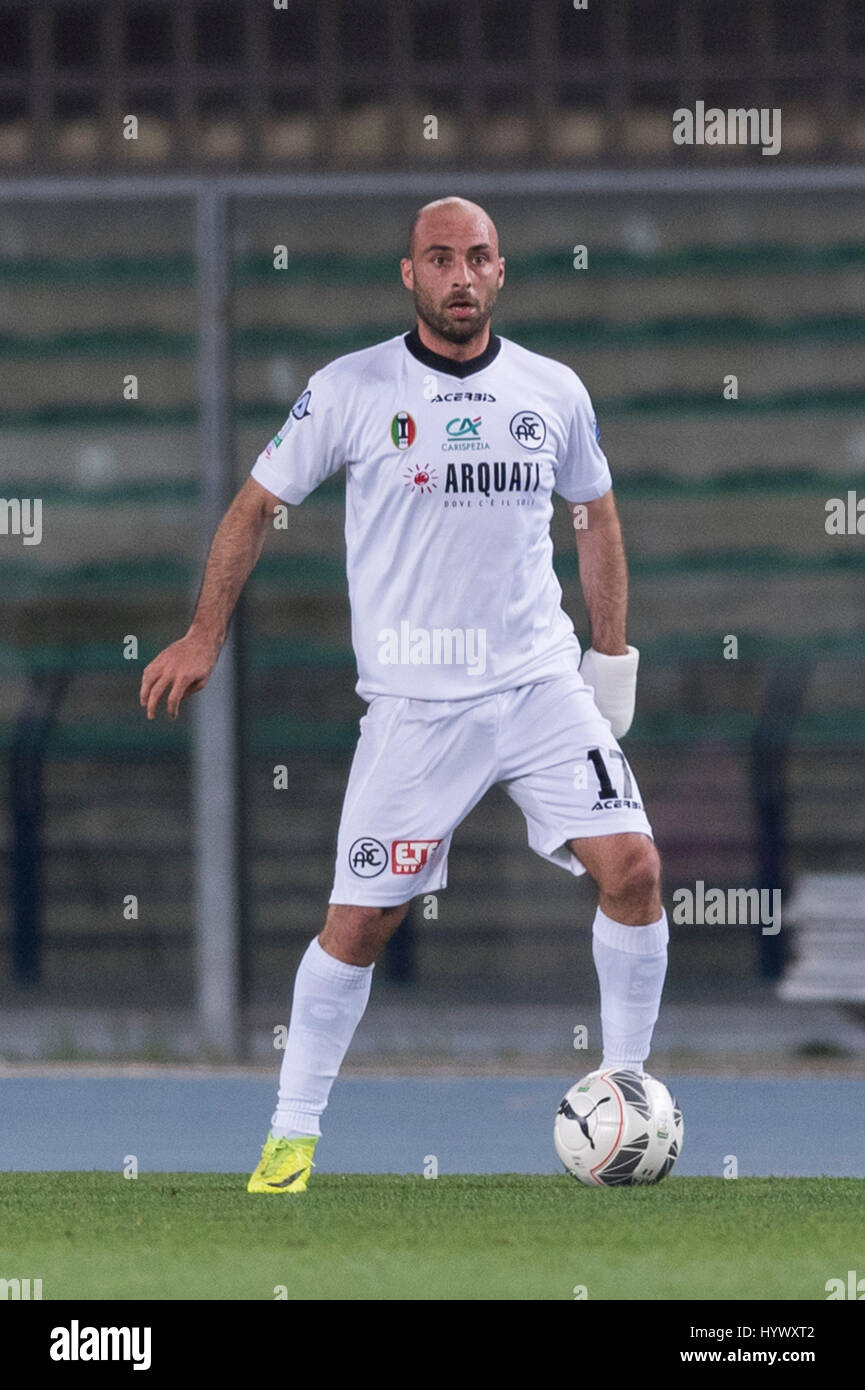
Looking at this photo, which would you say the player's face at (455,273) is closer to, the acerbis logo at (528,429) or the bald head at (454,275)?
the bald head at (454,275)

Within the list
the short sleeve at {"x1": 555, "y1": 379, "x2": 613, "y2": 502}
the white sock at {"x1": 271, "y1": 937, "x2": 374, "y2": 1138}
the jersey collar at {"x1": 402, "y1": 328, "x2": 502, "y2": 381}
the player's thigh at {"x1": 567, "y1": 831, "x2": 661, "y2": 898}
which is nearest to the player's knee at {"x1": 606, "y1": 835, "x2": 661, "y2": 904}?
the player's thigh at {"x1": 567, "y1": 831, "x2": 661, "y2": 898}

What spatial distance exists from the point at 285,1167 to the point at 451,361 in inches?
76.2

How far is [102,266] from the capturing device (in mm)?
9508

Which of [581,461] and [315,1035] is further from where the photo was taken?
[581,461]

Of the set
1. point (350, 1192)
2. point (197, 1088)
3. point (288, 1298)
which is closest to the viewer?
point (288, 1298)

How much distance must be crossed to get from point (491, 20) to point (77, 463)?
2.01 meters

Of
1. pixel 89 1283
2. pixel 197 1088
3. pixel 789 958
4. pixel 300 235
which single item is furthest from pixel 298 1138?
pixel 300 235

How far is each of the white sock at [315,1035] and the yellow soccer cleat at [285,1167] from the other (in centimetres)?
3

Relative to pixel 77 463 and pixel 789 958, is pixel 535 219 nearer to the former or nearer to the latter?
pixel 77 463

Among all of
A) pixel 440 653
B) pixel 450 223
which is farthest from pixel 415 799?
pixel 450 223

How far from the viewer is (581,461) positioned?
22.6 feet

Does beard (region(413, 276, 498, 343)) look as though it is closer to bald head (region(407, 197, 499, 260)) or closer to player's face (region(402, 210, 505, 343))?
player's face (region(402, 210, 505, 343))

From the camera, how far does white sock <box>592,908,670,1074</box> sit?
6.61 m

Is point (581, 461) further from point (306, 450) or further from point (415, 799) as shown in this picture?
point (415, 799)
